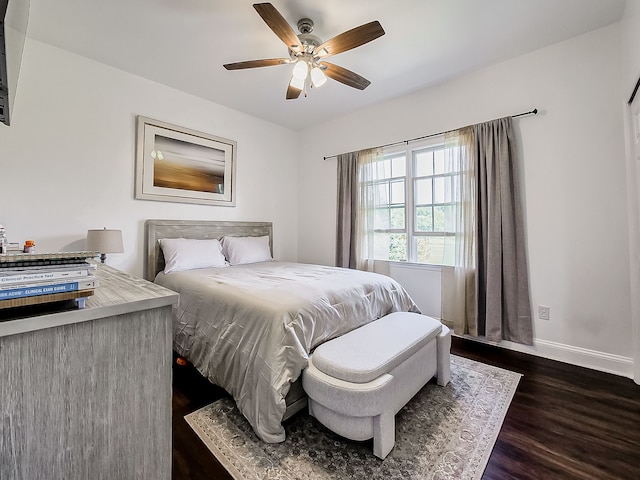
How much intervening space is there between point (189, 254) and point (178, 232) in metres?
0.48

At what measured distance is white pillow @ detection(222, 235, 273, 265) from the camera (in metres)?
3.58

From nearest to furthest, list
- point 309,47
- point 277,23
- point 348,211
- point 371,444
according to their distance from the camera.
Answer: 1. point 371,444
2. point 277,23
3. point 309,47
4. point 348,211

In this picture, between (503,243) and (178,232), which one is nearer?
(503,243)

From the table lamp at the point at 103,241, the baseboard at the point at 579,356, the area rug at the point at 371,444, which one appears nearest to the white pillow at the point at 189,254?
the table lamp at the point at 103,241

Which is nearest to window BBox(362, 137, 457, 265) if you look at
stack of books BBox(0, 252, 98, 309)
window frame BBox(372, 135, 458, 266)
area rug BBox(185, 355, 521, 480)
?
window frame BBox(372, 135, 458, 266)

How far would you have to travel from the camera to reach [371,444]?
1.56 meters

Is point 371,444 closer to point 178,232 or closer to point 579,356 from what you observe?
point 579,356

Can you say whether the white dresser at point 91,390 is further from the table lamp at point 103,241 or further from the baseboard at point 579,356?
the baseboard at point 579,356

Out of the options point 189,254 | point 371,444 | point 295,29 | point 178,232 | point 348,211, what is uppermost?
point 295,29

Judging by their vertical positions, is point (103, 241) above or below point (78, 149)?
below

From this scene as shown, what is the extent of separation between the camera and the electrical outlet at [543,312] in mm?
2594

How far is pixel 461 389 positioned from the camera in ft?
6.81

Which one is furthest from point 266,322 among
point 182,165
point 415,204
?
point 182,165

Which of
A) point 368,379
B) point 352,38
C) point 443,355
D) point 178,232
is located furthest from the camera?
point 178,232
